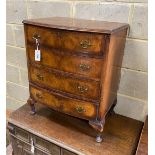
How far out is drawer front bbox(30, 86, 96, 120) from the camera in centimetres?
135

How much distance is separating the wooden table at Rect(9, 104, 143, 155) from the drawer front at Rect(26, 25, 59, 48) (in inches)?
24.9

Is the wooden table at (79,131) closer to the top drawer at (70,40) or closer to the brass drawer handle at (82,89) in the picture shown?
the brass drawer handle at (82,89)

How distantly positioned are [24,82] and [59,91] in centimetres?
97

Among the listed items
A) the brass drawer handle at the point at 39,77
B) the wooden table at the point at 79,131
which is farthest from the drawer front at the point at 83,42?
the wooden table at the point at 79,131

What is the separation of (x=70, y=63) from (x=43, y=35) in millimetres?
259

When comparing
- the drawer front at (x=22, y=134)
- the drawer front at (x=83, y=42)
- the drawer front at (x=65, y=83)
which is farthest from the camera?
the drawer front at (x=22, y=134)

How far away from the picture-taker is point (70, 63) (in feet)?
4.25

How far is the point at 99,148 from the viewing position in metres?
1.38

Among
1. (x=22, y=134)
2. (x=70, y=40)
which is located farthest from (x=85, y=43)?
(x=22, y=134)

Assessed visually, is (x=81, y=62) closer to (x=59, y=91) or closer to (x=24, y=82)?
(x=59, y=91)

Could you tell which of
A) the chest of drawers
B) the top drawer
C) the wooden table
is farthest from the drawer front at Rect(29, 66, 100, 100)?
the wooden table

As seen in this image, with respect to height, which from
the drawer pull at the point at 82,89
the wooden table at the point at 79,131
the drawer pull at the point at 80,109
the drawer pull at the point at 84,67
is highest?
the drawer pull at the point at 84,67

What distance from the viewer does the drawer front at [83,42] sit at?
1160mm

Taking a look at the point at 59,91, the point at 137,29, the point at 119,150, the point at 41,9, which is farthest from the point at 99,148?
the point at 41,9
